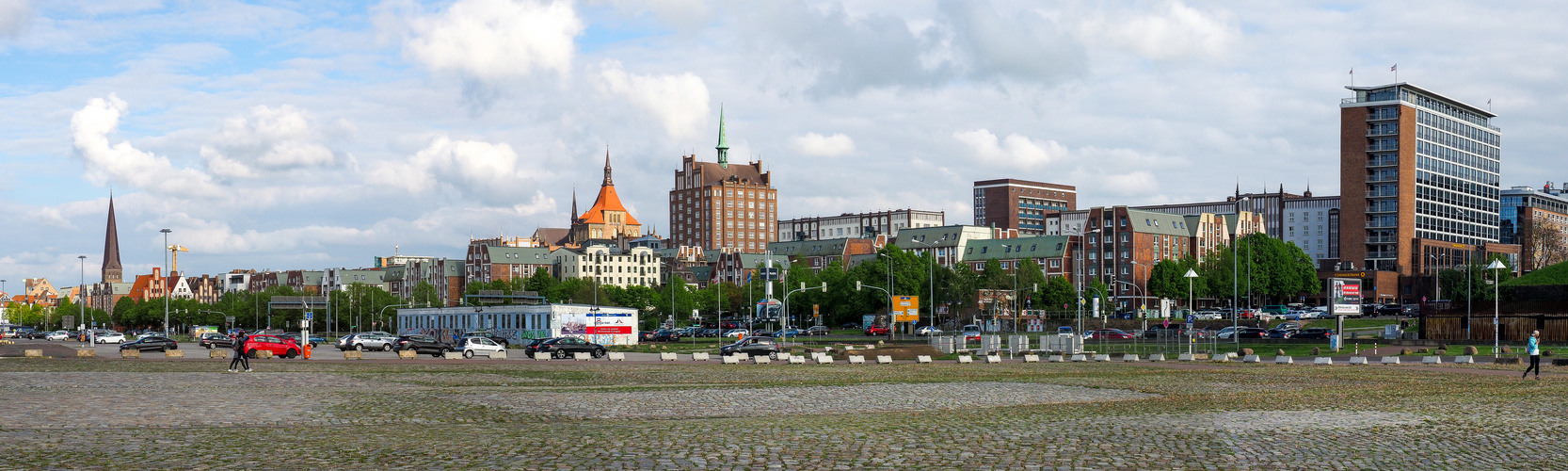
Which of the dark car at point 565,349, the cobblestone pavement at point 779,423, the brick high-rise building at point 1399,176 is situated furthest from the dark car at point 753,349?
the brick high-rise building at point 1399,176

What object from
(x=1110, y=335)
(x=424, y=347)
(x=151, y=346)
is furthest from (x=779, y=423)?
(x=1110, y=335)

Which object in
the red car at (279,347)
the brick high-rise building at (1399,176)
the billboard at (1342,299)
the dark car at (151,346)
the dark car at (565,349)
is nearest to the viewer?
the red car at (279,347)

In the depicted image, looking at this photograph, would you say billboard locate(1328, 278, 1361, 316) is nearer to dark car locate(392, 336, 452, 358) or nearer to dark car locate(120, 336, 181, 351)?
dark car locate(392, 336, 452, 358)

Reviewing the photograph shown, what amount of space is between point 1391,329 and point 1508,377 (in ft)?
157

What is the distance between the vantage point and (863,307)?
135875 mm

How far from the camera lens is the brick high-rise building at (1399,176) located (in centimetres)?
16862

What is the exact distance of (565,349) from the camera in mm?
61750

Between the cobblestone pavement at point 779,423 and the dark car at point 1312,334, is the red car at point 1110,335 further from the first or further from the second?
the cobblestone pavement at point 779,423

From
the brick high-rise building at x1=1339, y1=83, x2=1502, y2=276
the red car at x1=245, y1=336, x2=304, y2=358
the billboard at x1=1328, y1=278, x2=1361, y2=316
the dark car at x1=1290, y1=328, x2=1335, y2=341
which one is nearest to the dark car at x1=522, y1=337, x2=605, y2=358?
the red car at x1=245, y1=336, x2=304, y2=358

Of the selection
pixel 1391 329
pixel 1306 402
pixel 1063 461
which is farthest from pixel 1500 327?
pixel 1063 461

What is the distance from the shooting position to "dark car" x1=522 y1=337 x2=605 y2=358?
61.8 metres

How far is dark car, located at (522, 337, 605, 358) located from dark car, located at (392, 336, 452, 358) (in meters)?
4.78

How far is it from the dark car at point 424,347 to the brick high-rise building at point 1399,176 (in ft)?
460

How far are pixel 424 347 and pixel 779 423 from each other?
48.2 meters
